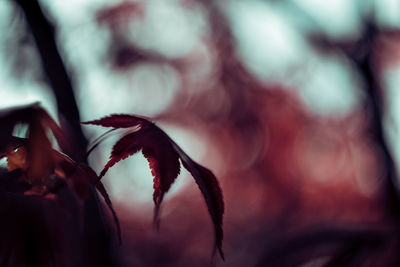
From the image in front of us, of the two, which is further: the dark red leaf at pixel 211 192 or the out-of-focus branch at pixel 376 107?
the out-of-focus branch at pixel 376 107

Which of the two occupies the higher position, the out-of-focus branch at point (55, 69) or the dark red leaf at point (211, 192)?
the out-of-focus branch at point (55, 69)

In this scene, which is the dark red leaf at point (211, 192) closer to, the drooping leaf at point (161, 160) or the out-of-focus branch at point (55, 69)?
the drooping leaf at point (161, 160)


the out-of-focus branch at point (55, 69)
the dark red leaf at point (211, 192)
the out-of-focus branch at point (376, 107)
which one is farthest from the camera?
the out-of-focus branch at point (376, 107)

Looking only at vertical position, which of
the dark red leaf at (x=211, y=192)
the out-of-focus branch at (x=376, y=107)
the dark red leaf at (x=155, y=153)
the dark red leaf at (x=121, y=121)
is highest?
the dark red leaf at (x=121, y=121)

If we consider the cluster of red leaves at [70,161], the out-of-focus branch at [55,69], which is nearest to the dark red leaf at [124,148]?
the cluster of red leaves at [70,161]

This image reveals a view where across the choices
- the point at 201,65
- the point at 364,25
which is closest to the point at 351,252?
the point at 364,25

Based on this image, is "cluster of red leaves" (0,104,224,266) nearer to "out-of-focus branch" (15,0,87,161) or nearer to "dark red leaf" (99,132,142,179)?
"dark red leaf" (99,132,142,179)

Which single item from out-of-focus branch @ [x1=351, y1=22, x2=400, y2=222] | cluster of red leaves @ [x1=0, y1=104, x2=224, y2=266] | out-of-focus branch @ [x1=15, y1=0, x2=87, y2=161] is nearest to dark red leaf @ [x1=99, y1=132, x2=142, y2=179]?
cluster of red leaves @ [x1=0, y1=104, x2=224, y2=266]
